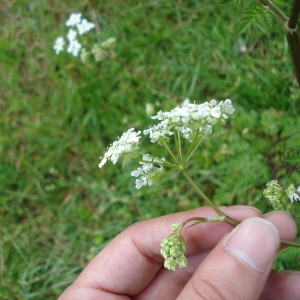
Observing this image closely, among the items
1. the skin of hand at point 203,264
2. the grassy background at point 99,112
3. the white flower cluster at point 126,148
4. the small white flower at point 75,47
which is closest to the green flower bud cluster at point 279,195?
the skin of hand at point 203,264

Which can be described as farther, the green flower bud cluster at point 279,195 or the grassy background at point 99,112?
the grassy background at point 99,112

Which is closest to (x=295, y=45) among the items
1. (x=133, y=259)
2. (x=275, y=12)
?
(x=275, y=12)

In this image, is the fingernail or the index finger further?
the index finger

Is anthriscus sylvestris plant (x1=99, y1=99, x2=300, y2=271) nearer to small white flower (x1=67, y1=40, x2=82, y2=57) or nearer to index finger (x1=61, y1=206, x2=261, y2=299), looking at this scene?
index finger (x1=61, y1=206, x2=261, y2=299)

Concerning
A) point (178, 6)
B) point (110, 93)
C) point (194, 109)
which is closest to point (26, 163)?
point (110, 93)

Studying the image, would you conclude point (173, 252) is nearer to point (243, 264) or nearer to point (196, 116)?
point (243, 264)

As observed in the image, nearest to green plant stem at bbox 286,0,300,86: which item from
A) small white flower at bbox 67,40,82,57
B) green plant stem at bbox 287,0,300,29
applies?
green plant stem at bbox 287,0,300,29

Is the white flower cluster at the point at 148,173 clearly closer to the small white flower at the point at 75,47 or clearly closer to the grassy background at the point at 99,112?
the grassy background at the point at 99,112
